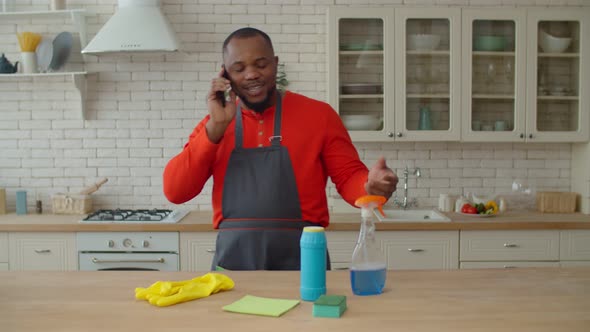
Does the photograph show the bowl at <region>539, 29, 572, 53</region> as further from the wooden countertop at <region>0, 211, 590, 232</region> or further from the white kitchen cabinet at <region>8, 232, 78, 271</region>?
the white kitchen cabinet at <region>8, 232, 78, 271</region>

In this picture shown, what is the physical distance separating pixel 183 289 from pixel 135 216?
2.31 meters

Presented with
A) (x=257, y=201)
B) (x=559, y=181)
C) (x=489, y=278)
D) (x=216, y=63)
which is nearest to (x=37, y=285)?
→ (x=257, y=201)

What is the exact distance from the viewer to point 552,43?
Result: 14.3 feet

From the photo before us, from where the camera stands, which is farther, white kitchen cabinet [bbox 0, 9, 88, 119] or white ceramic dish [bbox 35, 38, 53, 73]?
white ceramic dish [bbox 35, 38, 53, 73]

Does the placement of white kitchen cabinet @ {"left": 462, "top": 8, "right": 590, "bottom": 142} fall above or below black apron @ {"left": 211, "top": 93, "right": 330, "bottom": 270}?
above

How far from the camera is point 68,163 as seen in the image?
4676 millimetres

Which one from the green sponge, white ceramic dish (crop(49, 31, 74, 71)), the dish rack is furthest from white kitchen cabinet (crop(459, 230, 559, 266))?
white ceramic dish (crop(49, 31, 74, 71))

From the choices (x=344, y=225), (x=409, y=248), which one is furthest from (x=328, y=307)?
(x=409, y=248)

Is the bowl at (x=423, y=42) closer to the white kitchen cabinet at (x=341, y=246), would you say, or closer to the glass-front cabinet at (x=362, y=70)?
the glass-front cabinet at (x=362, y=70)

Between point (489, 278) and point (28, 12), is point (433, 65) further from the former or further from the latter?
point (28, 12)

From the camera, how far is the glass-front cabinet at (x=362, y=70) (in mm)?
4312

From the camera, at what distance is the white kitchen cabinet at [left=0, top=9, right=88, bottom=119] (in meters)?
→ 4.41

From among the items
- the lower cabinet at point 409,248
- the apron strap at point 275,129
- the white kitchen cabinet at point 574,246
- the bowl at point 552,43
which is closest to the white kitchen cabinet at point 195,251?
the lower cabinet at point 409,248

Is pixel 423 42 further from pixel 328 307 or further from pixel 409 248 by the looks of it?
pixel 328 307
